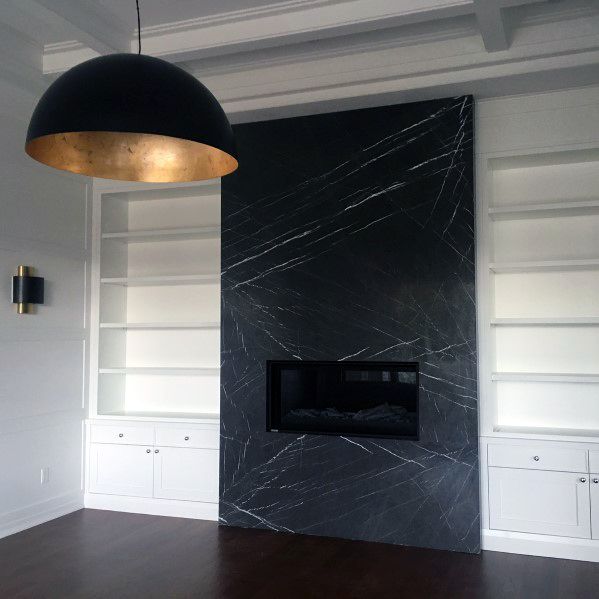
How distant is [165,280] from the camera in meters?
4.94

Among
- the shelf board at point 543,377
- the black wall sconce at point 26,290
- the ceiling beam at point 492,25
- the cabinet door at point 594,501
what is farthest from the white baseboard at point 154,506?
the ceiling beam at point 492,25

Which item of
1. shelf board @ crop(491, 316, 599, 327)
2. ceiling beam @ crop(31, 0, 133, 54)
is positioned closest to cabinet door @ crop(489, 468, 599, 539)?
shelf board @ crop(491, 316, 599, 327)

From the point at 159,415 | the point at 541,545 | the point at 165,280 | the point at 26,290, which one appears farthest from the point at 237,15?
the point at 541,545

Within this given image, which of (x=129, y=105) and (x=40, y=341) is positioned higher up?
(x=129, y=105)

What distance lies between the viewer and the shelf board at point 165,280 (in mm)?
4828

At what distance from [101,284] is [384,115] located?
245 centimetres

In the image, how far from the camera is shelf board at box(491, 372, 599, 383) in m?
3.93

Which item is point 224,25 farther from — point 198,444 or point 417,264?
point 198,444

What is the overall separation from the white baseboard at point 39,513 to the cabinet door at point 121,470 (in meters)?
0.17

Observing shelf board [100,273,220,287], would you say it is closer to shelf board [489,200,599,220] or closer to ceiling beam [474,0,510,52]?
shelf board [489,200,599,220]

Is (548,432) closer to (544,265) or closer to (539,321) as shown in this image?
(539,321)

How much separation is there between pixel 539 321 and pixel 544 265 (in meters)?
0.34

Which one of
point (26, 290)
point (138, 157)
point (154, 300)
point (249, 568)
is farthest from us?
point (154, 300)

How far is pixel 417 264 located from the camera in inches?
165
